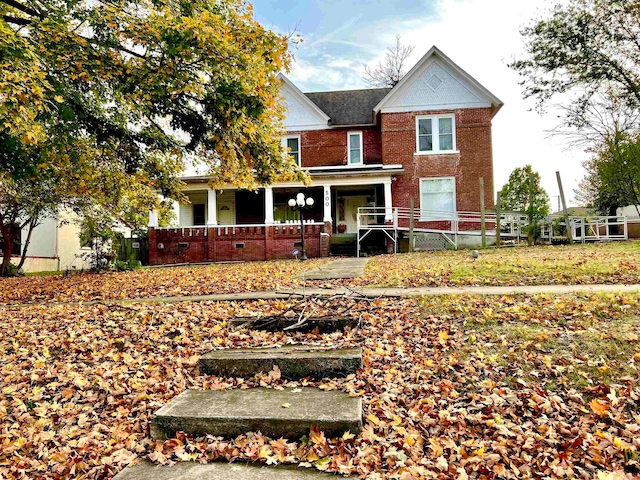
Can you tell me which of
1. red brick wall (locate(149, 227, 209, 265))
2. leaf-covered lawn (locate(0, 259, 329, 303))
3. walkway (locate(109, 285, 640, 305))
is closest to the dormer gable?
red brick wall (locate(149, 227, 209, 265))

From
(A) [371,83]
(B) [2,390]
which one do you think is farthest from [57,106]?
(A) [371,83]

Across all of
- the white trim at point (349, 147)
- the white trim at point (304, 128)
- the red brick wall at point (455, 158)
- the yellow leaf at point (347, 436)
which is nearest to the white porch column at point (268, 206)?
the white trim at point (304, 128)

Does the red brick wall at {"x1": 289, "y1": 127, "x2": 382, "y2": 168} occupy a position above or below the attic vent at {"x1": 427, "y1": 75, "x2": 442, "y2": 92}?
below

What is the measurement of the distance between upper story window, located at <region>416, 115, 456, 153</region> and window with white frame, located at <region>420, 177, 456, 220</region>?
151 centimetres

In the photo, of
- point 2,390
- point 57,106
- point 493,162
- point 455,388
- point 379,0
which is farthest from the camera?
point 493,162

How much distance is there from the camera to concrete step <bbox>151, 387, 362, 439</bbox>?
303 centimetres

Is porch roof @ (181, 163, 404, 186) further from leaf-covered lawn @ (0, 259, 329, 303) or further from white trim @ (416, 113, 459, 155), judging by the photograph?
leaf-covered lawn @ (0, 259, 329, 303)

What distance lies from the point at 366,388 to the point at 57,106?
7.65 metres

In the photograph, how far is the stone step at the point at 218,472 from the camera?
2596mm

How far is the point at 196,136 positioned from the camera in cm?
1042

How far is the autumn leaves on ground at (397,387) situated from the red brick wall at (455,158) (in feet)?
49.6

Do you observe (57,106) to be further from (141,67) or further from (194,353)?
(194,353)

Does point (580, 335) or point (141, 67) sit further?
point (141, 67)

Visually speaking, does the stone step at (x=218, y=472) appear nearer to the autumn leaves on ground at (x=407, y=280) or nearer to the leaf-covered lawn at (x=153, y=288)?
the autumn leaves on ground at (x=407, y=280)
